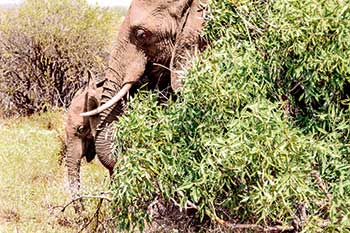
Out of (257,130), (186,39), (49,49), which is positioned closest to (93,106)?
(186,39)

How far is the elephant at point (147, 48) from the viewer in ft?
16.9

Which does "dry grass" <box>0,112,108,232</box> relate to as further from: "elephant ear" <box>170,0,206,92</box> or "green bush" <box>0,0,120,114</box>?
"green bush" <box>0,0,120,114</box>

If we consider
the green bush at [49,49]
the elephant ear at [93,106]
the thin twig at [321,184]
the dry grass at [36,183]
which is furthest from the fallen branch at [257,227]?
the green bush at [49,49]

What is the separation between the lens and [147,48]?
5297mm

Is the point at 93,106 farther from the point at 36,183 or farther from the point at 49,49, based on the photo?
the point at 49,49

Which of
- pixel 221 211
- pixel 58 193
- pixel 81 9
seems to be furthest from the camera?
pixel 81 9

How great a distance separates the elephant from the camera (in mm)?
5164

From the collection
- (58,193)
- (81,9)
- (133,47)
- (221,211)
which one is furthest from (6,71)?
(221,211)

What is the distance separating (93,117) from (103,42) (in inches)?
266

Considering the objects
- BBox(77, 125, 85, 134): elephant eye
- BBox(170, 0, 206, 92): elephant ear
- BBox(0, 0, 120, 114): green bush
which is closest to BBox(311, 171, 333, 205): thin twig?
BBox(170, 0, 206, 92): elephant ear

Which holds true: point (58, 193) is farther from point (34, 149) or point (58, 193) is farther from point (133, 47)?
point (34, 149)

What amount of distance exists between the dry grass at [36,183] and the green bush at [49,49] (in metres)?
2.20

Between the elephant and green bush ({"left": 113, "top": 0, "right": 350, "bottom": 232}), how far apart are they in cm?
141

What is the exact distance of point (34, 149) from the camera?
27.5 feet
